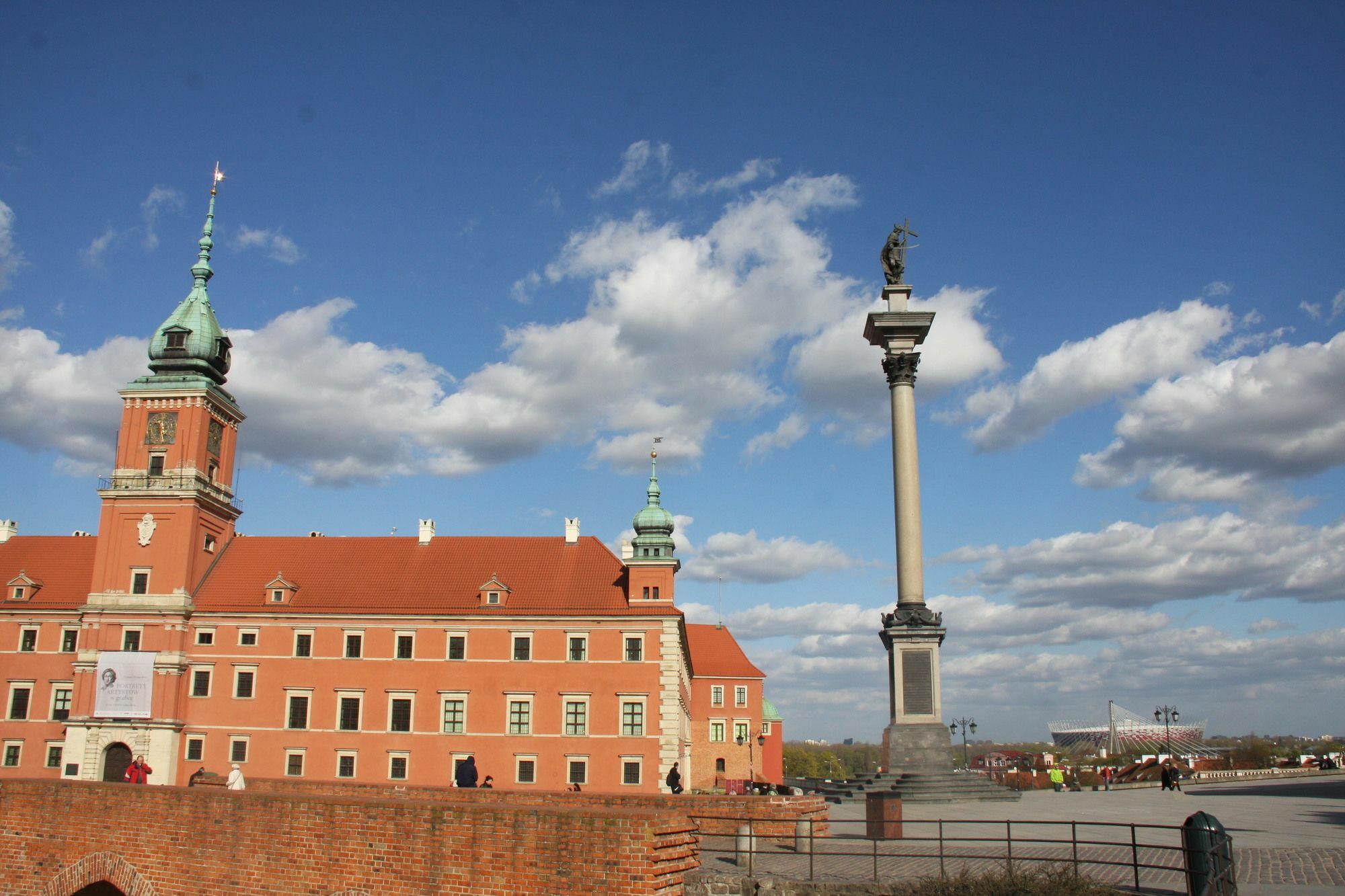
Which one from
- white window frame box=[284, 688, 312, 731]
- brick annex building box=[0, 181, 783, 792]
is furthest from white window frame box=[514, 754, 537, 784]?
white window frame box=[284, 688, 312, 731]

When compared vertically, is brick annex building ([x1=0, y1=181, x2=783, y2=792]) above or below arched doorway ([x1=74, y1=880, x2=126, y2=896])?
above

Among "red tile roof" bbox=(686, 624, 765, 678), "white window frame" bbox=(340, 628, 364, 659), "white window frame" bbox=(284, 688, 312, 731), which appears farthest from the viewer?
"red tile roof" bbox=(686, 624, 765, 678)

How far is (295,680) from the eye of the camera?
4706 centimetres

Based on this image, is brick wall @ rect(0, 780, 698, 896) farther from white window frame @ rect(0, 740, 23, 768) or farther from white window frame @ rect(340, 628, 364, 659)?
white window frame @ rect(0, 740, 23, 768)

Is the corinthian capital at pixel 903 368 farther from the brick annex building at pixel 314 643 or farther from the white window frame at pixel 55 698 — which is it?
the white window frame at pixel 55 698

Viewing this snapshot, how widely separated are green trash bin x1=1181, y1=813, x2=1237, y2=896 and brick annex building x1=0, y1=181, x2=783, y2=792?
33449 mm

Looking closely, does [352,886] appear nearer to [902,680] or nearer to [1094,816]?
[1094,816]

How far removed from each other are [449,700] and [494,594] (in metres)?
4.99

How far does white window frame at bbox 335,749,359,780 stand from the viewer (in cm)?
4562

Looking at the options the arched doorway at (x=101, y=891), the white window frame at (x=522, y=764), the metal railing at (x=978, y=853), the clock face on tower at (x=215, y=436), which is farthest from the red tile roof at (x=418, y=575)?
the arched doorway at (x=101, y=891)

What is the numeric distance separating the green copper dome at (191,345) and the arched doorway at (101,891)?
1512 inches

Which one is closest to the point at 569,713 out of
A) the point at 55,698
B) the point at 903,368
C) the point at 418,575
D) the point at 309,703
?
the point at 418,575

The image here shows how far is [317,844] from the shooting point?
50.6 ft

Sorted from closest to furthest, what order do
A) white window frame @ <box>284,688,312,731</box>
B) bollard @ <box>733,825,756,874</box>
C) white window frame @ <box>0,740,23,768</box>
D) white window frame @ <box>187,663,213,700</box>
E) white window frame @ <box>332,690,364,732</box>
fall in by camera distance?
bollard @ <box>733,825,756,874</box> < white window frame @ <box>332,690,364,732</box> < white window frame @ <box>284,688,312,731</box> < white window frame @ <box>187,663,213,700</box> < white window frame @ <box>0,740,23,768</box>
